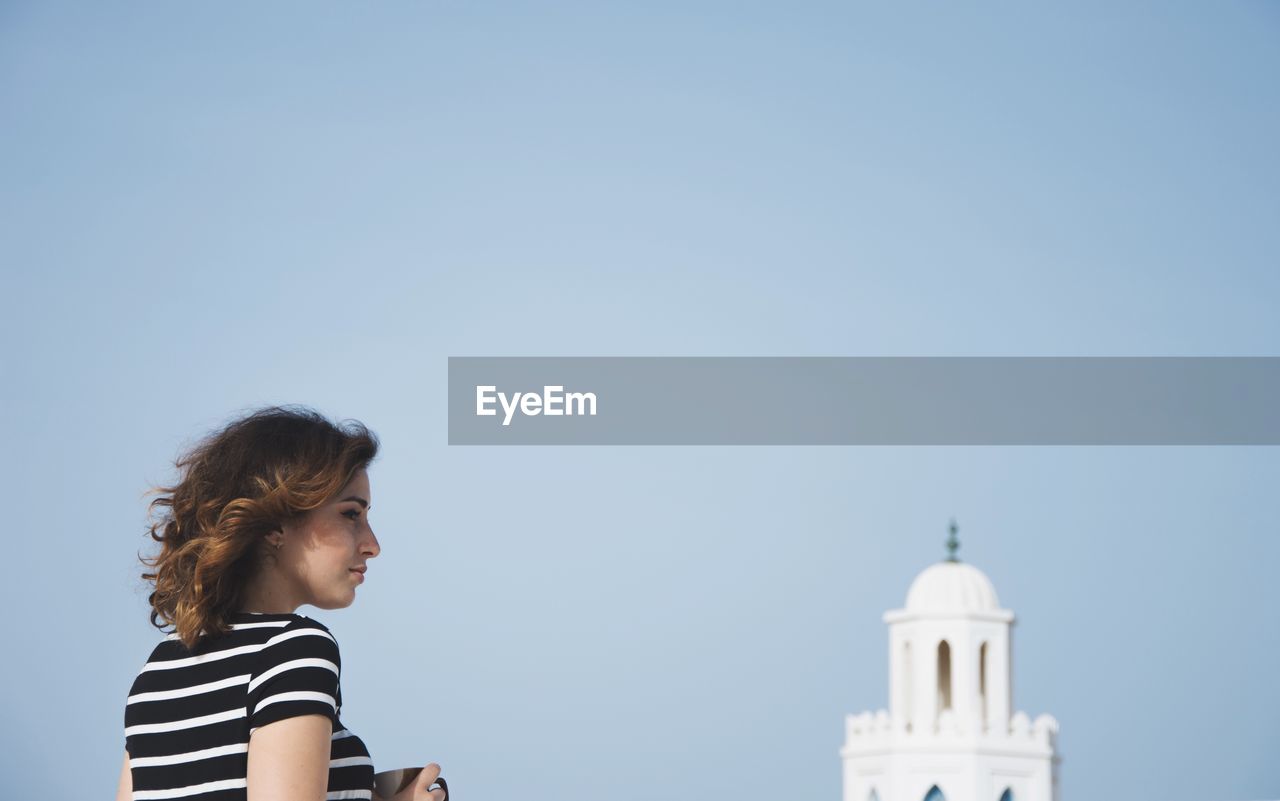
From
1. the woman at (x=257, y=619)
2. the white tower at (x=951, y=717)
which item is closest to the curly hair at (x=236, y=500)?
the woman at (x=257, y=619)

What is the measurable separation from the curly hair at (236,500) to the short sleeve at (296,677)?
8 cm

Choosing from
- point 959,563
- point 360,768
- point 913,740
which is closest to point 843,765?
point 913,740

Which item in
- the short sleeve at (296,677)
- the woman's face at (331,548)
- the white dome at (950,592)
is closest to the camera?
the short sleeve at (296,677)

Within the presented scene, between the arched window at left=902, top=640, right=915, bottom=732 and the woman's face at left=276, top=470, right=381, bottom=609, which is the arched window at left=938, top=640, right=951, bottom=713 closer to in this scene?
the arched window at left=902, top=640, right=915, bottom=732

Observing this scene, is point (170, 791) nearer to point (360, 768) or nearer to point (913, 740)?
point (360, 768)

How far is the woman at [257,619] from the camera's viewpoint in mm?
1424

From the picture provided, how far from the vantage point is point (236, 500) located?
153cm

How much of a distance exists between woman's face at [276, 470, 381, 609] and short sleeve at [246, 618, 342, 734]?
0.12m

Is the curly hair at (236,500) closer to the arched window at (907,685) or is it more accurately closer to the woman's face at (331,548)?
the woman's face at (331,548)

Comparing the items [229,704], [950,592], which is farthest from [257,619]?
[950,592]

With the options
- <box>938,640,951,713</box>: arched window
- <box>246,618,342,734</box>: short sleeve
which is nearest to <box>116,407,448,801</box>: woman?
<box>246,618,342,734</box>: short sleeve

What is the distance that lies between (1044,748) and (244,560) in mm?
25487

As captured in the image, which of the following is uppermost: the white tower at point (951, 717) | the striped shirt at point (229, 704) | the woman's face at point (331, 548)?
the white tower at point (951, 717)

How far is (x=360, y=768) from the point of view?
154cm
